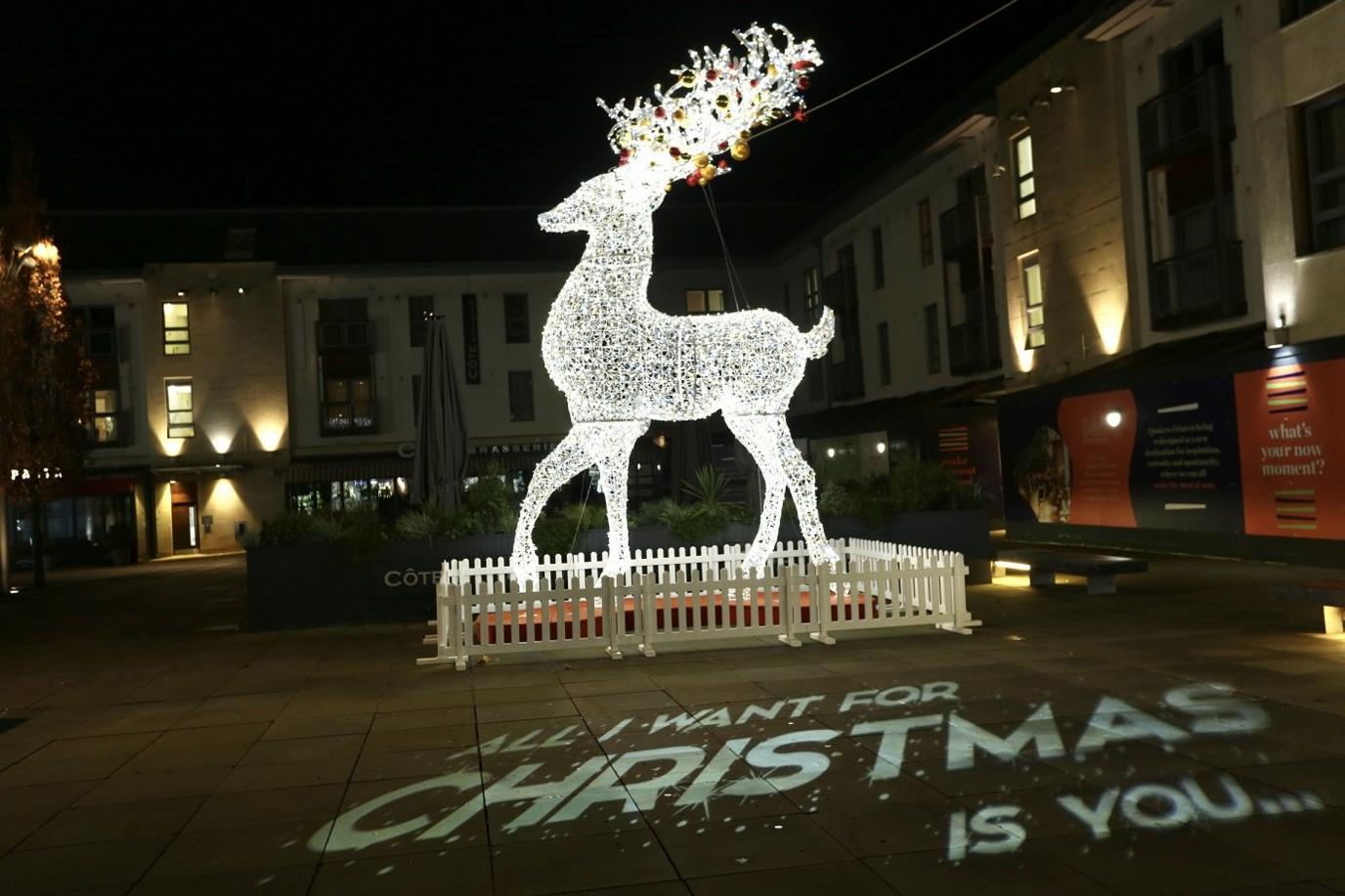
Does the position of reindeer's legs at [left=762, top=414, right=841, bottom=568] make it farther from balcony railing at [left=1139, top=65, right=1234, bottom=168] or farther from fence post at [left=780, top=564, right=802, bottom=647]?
balcony railing at [left=1139, top=65, right=1234, bottom=168]

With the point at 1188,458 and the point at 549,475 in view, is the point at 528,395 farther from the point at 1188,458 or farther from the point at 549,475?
the point at 549,475

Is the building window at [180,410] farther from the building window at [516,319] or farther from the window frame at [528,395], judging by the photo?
the building window at [516,319]

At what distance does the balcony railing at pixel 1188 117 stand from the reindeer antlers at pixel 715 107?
10180 mm

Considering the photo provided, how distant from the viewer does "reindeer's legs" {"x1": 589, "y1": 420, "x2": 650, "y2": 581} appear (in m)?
11.9

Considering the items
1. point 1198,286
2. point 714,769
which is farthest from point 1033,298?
point 714,769

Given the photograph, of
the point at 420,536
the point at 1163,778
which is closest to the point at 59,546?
the point at 420,536

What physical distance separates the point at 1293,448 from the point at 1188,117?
662cm

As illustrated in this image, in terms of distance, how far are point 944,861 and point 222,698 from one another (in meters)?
6.91

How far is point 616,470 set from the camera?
39.7ft

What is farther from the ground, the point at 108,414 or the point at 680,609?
the point at 108,414

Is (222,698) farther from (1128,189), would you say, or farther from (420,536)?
(1128,189)

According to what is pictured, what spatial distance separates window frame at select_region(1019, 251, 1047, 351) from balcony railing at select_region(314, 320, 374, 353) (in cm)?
2092

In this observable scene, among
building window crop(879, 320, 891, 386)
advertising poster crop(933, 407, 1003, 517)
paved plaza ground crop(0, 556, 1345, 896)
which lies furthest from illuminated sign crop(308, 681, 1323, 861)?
building window crop(879, 320, 891, 386)

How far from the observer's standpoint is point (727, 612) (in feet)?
36.1
